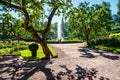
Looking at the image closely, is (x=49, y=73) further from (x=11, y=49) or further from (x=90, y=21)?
(x=90, y=21)

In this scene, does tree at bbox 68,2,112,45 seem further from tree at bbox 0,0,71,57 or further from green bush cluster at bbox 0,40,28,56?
tree at bbox 0,0,71,57

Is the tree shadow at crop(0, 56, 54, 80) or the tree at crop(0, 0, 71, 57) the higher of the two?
the tree at crop(0, 0, 71, 57)

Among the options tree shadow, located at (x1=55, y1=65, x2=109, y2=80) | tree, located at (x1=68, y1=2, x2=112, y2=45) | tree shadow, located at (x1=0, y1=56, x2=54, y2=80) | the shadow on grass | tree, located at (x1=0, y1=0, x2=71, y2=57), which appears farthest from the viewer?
tree, located at (x1=68, y1=2, x2=112, y2=45)

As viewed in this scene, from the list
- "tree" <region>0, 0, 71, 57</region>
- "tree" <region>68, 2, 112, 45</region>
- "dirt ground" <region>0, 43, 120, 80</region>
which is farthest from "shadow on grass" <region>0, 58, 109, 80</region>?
"tree" <region>68, 2, 112, 45</region>

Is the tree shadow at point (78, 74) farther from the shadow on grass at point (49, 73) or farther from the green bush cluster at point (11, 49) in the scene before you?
the green bush cluster at point (11, 49)

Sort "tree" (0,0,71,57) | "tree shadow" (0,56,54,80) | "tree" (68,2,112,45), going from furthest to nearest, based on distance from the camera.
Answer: "tree" (68,2,112,45) → "tree" (0,0,71,57) → "tree shadow" (0,56,54,80)

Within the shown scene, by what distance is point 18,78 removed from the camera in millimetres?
14180

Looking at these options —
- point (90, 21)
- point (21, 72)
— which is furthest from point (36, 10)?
point (90, 21)

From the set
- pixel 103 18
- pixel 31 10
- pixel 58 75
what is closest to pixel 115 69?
pixel 58 75

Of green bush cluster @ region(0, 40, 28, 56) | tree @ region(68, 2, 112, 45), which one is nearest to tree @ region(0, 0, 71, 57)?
green bush cluster @ region(0, 40, 28, 56)

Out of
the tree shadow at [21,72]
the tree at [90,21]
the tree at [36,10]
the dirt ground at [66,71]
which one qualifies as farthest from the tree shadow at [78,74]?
the tree at [90,21]

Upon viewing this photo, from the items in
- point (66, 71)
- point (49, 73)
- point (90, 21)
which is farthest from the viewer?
point (90, 21)

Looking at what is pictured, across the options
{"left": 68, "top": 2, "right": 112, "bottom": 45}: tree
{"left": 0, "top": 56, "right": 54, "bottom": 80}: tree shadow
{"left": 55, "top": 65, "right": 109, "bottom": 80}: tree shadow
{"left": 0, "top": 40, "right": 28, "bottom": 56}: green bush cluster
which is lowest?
{"left": 55, "top": 65, "right": 109, "bottom": 80}: tree shadow

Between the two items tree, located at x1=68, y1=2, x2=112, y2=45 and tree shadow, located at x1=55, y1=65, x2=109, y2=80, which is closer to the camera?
tree shadow, located at x1=55, y1=65, x2=109, y2=80
